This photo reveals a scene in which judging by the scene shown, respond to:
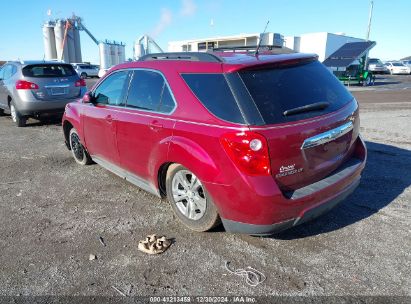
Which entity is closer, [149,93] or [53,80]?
[149,93]

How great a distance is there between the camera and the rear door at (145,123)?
3430 mm

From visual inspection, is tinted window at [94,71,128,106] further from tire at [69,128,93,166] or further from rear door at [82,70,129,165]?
tire at [69,128,93,166]

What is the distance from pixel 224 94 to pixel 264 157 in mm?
641

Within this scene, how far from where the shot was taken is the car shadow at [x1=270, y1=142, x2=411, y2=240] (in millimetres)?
3490

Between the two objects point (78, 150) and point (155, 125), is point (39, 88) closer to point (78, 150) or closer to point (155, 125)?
point (78, 150)

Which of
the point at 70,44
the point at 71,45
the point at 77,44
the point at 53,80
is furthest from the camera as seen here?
the point at 77,44

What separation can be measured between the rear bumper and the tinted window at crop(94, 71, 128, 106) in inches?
76.5

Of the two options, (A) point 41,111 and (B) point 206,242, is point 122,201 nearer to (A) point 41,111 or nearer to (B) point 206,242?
(B) point 206,242

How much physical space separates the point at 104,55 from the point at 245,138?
4473cm

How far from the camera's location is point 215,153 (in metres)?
2.87

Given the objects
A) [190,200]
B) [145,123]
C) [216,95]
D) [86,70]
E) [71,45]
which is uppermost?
[71,45]

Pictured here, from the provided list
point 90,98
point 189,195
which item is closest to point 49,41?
point 90,98

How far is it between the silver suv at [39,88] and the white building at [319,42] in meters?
25.4

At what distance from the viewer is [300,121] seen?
9.36 ft
